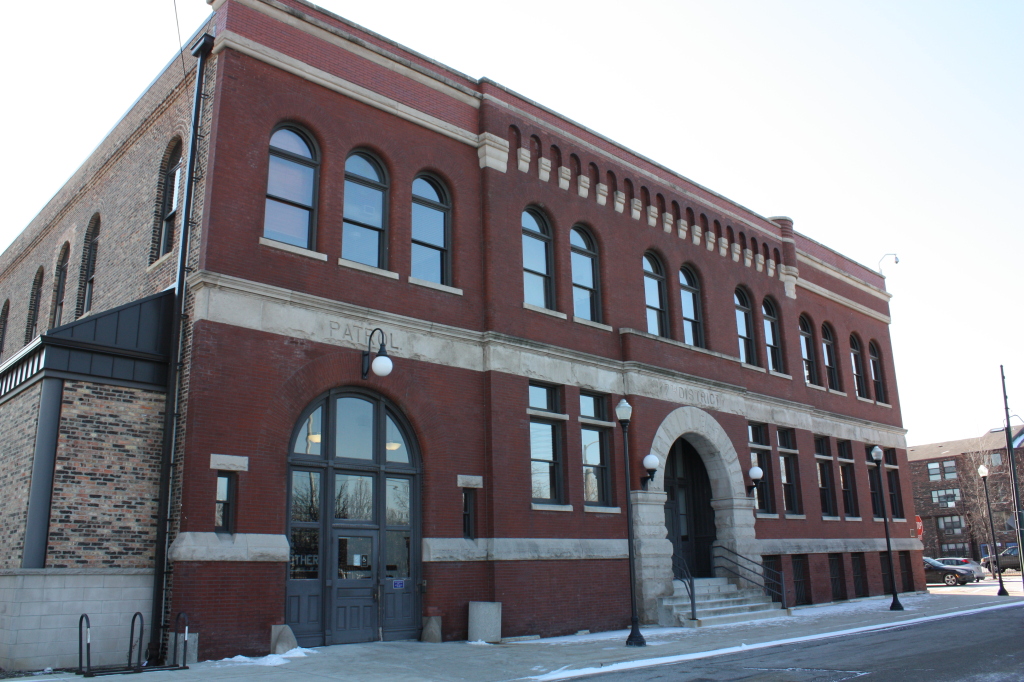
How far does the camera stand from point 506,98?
20141 mm

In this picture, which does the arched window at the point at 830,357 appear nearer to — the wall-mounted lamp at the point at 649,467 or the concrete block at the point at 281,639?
the wall-mounted lamp at the point at 649,467

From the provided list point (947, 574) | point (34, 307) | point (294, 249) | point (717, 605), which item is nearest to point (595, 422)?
point (717, 605)

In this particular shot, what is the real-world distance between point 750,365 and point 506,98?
11.4 meters

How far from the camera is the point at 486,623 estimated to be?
1595cm

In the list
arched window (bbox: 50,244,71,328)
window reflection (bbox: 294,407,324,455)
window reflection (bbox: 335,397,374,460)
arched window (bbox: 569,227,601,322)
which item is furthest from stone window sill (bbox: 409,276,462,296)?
arched window (bbox: 50,244,71,328)

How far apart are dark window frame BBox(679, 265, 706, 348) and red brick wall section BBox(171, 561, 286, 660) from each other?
14.3 m

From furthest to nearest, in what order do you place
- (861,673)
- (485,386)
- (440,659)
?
1. (485,386)
2. (440,659)
3. (861,673)

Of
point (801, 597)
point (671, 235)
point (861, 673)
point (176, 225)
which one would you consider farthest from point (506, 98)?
point (801, 597)

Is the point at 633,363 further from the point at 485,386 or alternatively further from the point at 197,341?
the point at 197,341

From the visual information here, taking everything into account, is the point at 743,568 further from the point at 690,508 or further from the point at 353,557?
the point at 353,557

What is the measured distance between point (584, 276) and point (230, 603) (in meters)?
12.0

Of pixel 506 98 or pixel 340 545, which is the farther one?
pixel 506 98

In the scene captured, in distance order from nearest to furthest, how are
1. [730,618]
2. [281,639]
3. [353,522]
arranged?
[281,639], [353,522], [730,618]

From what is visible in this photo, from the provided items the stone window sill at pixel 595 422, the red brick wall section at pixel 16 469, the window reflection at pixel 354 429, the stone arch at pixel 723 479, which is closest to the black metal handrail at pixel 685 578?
the stone arch at pixel 723 479
